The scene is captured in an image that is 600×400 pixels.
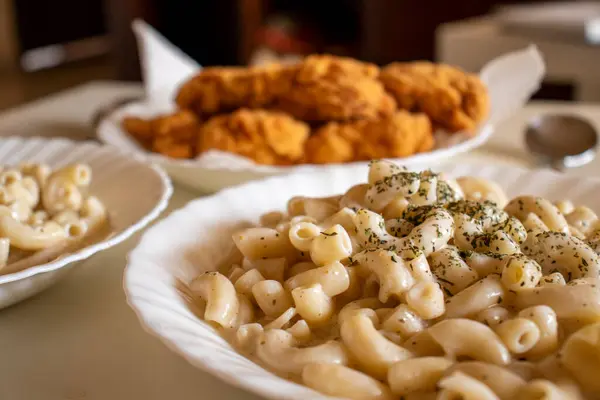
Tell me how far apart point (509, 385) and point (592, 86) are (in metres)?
2.44

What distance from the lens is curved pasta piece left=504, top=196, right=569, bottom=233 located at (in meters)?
0.77

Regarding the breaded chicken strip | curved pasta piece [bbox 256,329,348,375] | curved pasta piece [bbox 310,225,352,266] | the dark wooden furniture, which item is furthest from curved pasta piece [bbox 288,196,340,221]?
the dark wooden furniture

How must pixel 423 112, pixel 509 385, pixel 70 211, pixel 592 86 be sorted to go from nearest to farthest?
pixel 509 385 < pixel 70 211 < pixel 423 112 < pixel 592 86

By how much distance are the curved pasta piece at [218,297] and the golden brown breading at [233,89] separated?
0.69 m

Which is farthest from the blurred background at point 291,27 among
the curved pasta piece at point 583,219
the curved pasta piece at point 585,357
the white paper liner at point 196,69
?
the curved pasta piece at point 585,357

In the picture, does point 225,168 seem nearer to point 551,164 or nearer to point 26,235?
point 26,235

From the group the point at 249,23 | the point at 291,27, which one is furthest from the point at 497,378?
the point at 249,23

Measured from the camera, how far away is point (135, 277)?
2.07 feet

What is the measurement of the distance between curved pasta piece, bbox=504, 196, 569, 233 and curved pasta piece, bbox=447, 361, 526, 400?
27cm

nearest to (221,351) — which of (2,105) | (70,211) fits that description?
(70,211)

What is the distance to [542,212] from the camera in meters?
0.78

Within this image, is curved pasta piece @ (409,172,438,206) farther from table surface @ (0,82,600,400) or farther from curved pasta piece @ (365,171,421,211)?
table surface @ (0,82,600,400)

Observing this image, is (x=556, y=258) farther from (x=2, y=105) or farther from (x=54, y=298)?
(x=2, y=105)

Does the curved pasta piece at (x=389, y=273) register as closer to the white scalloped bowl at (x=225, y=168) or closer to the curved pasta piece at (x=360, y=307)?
the curved pasta piece at (x=360, y=307)
